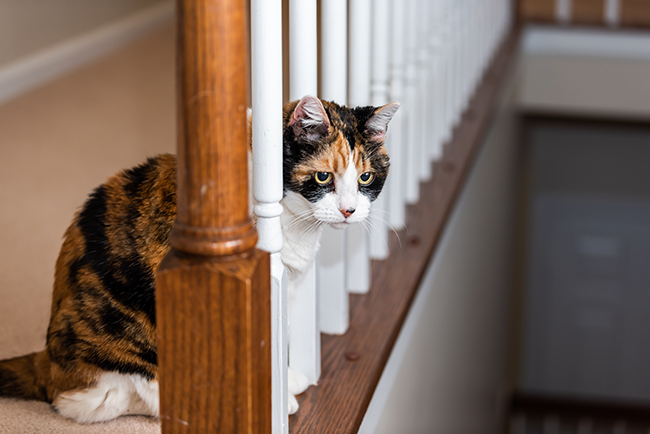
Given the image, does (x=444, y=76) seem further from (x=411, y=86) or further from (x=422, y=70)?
(x=411, y=86)

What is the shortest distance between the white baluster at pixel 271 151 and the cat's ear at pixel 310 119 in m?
0.05

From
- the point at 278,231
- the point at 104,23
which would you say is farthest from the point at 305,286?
the point at 104,23

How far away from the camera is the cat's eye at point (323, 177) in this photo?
0.73 metres

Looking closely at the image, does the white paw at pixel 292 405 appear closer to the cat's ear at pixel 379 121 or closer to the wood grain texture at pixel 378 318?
the wood grain texture at pixel 378 318

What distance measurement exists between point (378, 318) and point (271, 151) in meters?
0.54

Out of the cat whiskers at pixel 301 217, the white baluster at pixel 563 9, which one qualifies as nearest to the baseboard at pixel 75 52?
the cat whiskers at pixel 301 217

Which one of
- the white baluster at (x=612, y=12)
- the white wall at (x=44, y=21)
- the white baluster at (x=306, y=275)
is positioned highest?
the white baluster at (x=612, y=12)

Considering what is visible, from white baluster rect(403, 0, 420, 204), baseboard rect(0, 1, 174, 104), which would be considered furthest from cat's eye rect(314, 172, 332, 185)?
baseboard rect(0, 1, 174, 104)

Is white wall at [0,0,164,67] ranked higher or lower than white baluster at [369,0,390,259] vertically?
higher

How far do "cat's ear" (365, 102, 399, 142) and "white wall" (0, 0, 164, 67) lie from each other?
180 centimetres

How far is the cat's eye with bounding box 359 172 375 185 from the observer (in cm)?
78

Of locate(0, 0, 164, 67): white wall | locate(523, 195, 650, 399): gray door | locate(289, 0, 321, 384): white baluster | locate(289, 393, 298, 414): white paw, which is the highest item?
locate(0, 0, 164, 67): white wall

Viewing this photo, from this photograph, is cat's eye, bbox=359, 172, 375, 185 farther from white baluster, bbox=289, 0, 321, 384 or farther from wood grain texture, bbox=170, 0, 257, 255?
wood grain texture, bbox=170, 0, 257, 255

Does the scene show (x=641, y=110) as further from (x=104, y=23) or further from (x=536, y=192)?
(x=104, y=23)
